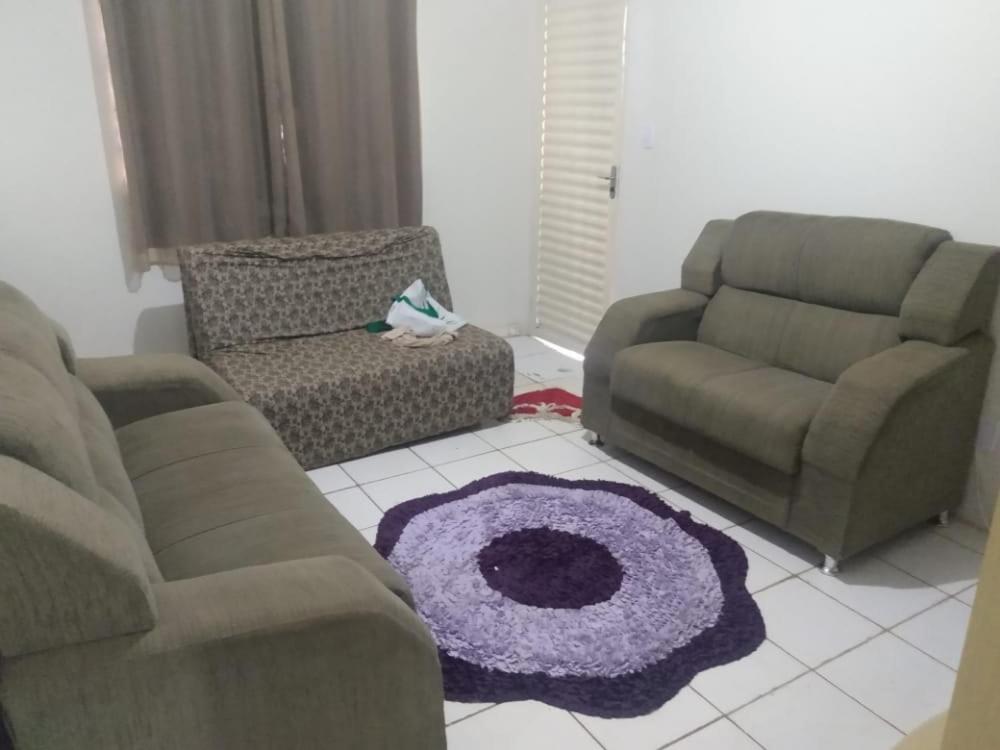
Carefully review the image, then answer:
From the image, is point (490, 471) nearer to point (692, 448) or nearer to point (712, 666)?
point (692, 448)

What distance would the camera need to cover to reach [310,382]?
296 cm

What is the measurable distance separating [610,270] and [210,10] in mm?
2271

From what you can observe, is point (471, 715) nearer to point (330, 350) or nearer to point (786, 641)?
point (786, 641)

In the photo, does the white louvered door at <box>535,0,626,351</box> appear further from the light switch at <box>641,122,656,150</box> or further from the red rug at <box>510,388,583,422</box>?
the red rug at <box>510,388,583,422</box>

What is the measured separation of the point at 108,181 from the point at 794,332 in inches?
115

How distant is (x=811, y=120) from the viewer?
3.10 m

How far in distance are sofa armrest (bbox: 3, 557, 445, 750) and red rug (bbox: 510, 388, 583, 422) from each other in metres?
2.21

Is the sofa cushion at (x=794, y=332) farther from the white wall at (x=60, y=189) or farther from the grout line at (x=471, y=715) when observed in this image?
the white wall at (x=60, y=189)

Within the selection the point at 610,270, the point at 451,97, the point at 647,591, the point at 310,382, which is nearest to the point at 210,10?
the point at 451,97

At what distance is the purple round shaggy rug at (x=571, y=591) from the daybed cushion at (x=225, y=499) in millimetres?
543

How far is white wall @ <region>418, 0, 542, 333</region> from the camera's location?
4098 mm

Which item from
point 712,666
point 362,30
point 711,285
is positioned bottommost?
point 712,666

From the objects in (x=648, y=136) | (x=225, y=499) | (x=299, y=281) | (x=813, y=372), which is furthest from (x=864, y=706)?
(x=648, y=136)

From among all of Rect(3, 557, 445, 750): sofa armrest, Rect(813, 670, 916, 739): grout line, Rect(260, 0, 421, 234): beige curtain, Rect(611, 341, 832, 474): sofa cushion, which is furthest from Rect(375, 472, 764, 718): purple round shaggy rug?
Rect(260, 0, 421, 234): beige curtain
